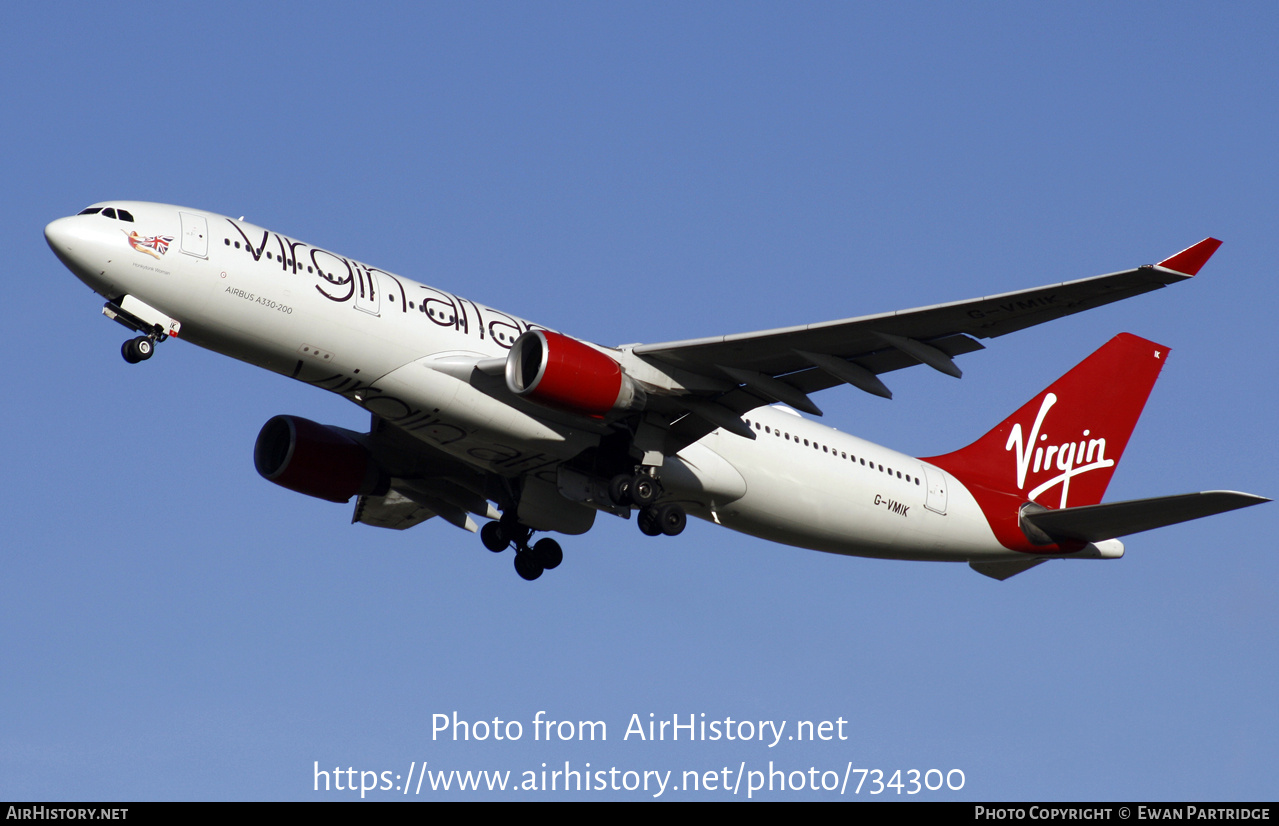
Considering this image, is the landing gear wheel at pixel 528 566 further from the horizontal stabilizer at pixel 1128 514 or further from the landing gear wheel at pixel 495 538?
the horizontal stabilizer at pixel 1128 514

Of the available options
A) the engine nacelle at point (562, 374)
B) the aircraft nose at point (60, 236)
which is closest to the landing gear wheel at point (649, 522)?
the engine nacelle at point (562, 374)

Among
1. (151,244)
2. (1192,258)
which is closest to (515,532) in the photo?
(151,244)

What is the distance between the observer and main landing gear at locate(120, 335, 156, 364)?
23688 millimetres

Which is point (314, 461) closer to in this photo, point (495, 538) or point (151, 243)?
point (495, 538)

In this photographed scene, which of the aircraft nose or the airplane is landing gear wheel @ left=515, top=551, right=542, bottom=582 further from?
the aircraft nose

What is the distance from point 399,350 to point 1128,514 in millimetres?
15416

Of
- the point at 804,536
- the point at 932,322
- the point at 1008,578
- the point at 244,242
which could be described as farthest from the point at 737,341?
the point at 1008,578

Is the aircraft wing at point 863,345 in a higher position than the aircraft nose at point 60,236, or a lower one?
higher

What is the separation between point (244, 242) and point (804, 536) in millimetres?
12656

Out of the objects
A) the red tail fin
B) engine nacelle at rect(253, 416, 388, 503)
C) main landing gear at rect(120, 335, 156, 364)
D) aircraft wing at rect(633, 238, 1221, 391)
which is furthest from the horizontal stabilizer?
main landing gear at rect(120, 335, 156, 364)

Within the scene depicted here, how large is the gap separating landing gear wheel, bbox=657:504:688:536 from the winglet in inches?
408

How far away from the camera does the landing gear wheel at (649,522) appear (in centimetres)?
2742

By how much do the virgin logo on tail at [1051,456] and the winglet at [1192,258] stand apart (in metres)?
12.1

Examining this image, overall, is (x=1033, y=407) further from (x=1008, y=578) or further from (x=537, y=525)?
(x=537, y=525)
